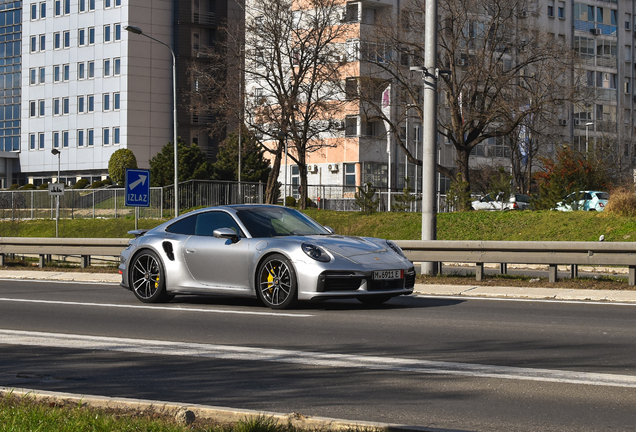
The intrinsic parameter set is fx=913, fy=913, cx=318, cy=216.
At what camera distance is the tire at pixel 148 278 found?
13.0 meters

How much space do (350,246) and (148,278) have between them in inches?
128

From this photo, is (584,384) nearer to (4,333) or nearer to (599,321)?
(599,321)

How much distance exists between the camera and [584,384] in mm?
6664

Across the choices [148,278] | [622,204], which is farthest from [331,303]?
[622,204]

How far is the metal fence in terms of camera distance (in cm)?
4116

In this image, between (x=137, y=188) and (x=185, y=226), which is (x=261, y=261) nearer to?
(x=185, y=226)

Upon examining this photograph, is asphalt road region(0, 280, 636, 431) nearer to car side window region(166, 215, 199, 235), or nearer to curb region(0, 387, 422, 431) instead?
curb region(0, 387, 422, 431)

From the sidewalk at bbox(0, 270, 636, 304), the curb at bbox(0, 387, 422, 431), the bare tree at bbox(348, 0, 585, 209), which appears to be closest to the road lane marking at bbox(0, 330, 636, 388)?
the curb at bbox(0, 387, 422, 431)

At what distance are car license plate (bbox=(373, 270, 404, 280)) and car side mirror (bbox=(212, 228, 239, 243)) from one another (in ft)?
6.61

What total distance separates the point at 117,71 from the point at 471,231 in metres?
53.5

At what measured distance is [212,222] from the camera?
12.9 meters

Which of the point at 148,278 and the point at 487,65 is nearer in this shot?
the point at 148,278

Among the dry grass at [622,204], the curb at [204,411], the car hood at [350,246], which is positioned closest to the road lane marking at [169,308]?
the car hood at [350,246]

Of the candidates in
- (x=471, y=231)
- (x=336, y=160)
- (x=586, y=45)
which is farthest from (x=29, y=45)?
(x=471, y=231)
